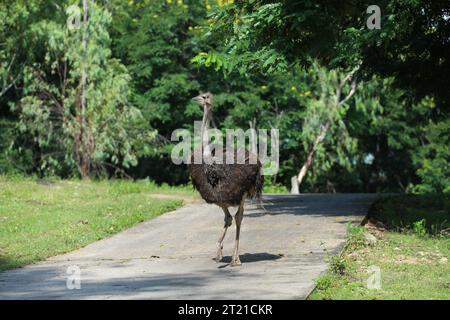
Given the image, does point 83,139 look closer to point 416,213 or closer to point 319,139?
point 319,139

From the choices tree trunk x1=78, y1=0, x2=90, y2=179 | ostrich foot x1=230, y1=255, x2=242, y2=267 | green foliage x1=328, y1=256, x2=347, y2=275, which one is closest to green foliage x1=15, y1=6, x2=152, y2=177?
tree trunk x1=78, y1=0, x2=90, y2=179

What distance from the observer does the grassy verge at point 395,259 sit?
10039mm

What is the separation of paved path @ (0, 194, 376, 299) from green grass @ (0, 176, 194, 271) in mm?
438

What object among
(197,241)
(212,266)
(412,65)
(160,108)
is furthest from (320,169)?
(212,266)

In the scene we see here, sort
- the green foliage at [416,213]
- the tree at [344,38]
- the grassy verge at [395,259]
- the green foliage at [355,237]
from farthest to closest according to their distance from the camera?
the green foliage at [416,213], the tree at [344,38], the green foliage at [355,237], the grassy verge at [395,259]

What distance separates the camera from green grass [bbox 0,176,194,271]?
48.9ft

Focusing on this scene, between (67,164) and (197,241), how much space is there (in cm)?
1508

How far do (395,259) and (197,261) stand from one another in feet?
9.51

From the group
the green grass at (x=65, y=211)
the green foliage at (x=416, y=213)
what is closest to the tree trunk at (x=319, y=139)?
the green grass at (x=65, y=211)

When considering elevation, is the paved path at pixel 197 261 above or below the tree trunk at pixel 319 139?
below

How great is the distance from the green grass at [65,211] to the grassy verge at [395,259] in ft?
15.7

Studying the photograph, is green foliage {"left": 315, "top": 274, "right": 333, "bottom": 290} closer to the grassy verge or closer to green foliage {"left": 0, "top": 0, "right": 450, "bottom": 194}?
the grassy verge

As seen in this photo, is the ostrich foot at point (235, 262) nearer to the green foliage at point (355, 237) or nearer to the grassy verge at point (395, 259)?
the grassy verge at point (395, 259)

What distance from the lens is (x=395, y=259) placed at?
42.1 ft
